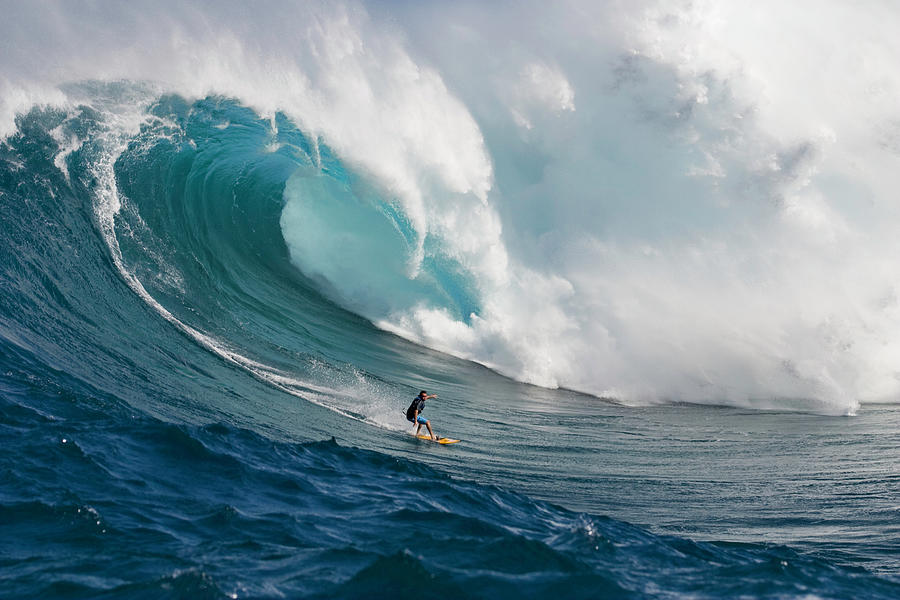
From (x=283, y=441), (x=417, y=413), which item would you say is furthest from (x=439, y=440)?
(x=283, y=441)

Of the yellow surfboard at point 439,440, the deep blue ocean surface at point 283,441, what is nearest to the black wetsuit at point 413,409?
the deep blue ocean surface at point 283,441

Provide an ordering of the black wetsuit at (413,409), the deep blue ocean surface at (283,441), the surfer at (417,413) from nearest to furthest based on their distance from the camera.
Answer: the deep blue ocean surface at (283,441) < the surfer at (417,413) < the black wetsuit at (413,409)

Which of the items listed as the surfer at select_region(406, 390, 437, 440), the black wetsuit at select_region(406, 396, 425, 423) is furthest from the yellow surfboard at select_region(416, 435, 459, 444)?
the black wetsuit at select_region(406, 396, 425, 423)

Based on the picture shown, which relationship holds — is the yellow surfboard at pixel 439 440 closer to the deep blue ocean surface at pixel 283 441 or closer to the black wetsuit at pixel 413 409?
the deep blue ocean surface at pixel 283 441

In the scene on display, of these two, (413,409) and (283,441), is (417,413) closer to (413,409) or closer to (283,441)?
(413,409)

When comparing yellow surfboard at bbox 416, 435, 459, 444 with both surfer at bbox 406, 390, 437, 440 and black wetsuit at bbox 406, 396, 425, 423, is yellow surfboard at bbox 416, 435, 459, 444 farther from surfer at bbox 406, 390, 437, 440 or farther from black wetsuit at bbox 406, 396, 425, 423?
black wetsuit at bbox 406, 396, 425, 423

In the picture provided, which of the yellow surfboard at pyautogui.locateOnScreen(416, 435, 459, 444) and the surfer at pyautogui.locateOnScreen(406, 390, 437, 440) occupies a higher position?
the surfer at pyautogui.locateOnScreen(406, 390, 437, 440)

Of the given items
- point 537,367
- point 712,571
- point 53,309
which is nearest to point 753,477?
point 712,571

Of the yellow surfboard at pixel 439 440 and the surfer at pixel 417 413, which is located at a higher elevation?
the surfer at pixel 417 413

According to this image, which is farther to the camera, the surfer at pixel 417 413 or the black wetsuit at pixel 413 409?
the black wetsuit at pixel 413 409
